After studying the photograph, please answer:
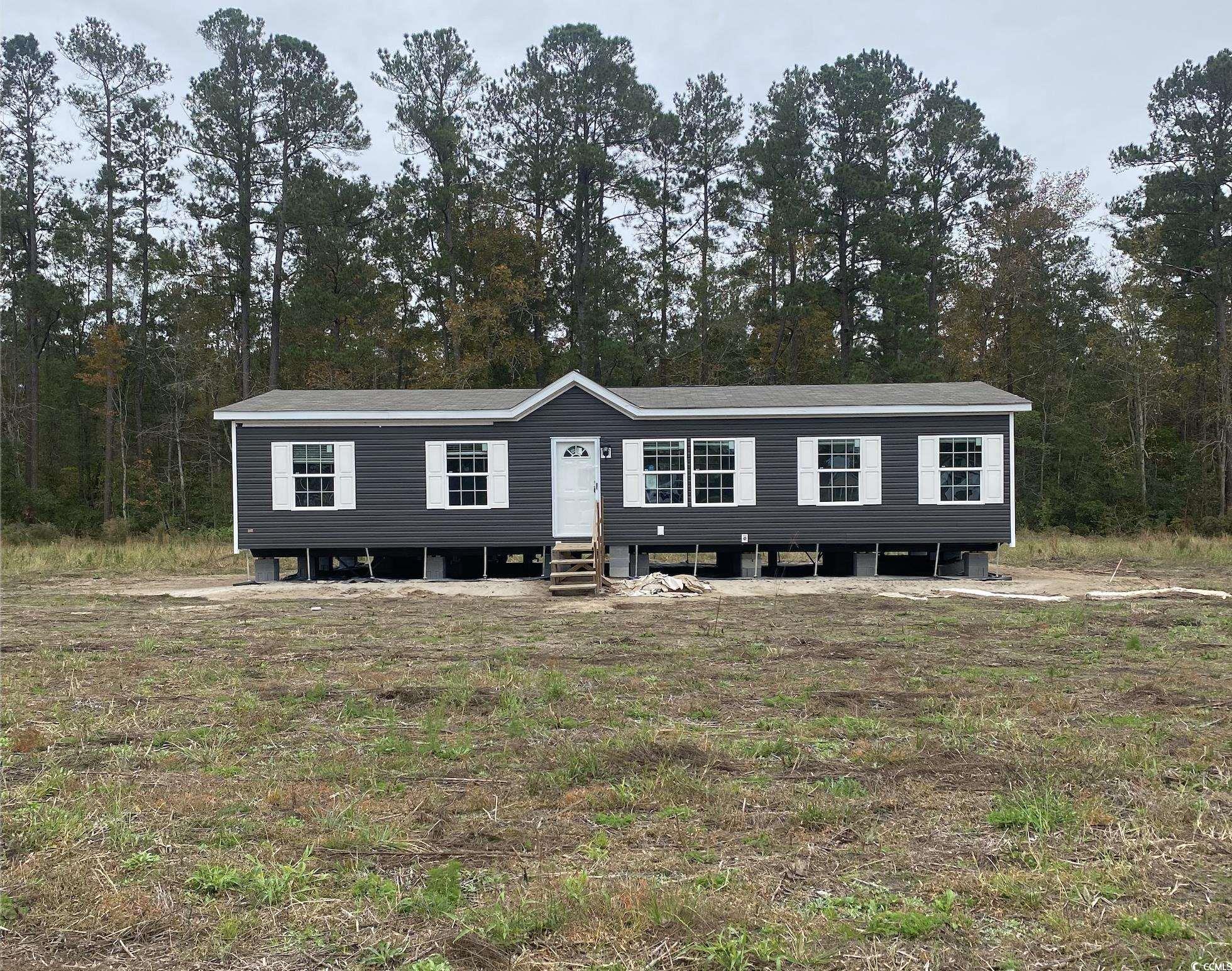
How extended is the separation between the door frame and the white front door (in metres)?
0.01

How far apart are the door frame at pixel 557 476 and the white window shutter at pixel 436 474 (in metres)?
2.13

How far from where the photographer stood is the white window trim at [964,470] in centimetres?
1959

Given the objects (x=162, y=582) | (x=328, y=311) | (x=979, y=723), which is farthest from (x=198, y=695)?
(x=328, y=311)

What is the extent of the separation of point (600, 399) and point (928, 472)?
662 centimetres

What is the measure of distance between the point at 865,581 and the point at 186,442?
28.6 metres

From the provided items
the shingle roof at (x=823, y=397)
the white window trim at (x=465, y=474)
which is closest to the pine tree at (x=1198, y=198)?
the shingle roof at (x=823, y=397)

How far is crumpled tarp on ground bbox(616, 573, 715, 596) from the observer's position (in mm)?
16969

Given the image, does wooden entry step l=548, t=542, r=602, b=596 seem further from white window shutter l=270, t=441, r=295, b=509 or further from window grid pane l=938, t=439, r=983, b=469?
window grid pane l=938, t=439, r=983, b=469

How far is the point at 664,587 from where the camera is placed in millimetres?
17234

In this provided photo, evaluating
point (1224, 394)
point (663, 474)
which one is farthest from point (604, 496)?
→ point (1224, 394)

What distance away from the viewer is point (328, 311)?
33.0 meters

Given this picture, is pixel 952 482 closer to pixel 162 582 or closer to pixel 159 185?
pixel 162 582

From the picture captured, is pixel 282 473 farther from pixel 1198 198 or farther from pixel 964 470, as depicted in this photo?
pixel 1198 198

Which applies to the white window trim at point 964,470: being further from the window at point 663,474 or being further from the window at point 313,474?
the window at point 313,474
